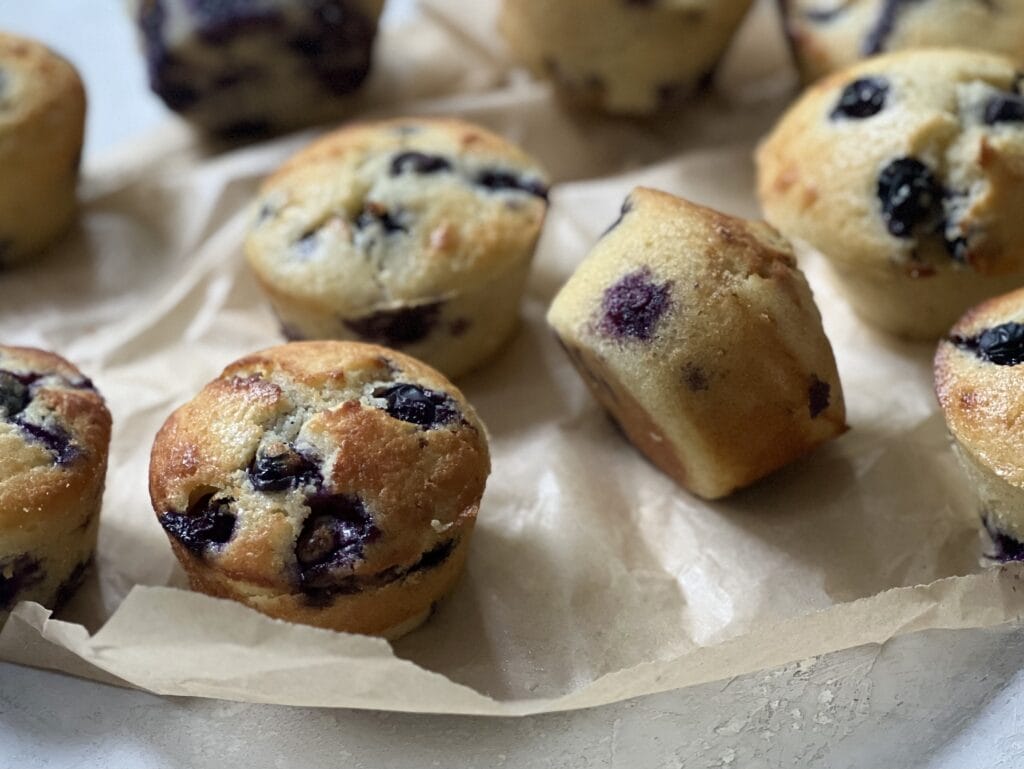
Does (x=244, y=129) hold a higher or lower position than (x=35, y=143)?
lower

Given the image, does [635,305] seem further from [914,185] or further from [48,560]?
[48,560]

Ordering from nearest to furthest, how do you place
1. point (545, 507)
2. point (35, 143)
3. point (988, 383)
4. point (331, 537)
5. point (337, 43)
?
point (331, 537) < point (988, 383) < point (545, 507) < point (35, 143) < point (337, 43)

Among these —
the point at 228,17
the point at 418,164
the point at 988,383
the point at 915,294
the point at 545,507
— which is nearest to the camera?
the point at 988,383

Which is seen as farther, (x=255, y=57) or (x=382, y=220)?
(x=255, y=57)

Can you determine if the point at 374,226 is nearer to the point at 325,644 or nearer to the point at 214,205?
the point at 214,205

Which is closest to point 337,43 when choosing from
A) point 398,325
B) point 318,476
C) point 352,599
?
point 398,325
